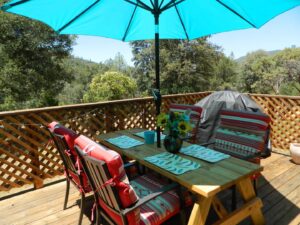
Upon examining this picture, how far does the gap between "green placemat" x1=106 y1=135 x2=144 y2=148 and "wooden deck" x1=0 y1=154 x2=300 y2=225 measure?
0.72 meters

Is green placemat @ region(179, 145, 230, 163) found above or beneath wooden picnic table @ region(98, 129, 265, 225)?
above

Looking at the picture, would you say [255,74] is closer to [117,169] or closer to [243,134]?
[243,134]

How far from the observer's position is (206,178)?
60.3 inches

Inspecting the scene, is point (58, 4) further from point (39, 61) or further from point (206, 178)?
point (39, 61)

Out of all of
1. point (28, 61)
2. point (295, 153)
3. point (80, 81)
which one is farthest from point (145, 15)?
point (80, 81)

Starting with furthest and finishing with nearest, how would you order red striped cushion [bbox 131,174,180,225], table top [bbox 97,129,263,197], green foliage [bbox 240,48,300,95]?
green foliage [bbox 240,48,300,95] < red striped cushion [bbox 131,174,180,225] < table top [bbox 97,129,263,197]

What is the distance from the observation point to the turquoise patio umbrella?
2.03 metres

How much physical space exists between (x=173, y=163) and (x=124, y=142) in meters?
0.67

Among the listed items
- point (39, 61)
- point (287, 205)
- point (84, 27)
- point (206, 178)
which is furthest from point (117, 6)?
point (39, 61)

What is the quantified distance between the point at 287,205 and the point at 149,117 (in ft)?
7.75

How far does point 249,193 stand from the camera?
1.88 metres

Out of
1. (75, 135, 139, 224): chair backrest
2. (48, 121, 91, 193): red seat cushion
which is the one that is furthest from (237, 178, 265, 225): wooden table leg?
(48, 121, 91, 193): red seat cushion

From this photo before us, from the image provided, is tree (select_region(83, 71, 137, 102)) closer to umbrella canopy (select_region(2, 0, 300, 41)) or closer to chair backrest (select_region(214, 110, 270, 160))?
umbrella canopy (select_region(2, 0, 300, 41))

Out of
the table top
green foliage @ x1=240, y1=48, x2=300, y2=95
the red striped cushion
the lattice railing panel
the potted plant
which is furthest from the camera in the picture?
green foliage @ x1=240, y1=48, x2=300, y2=95
